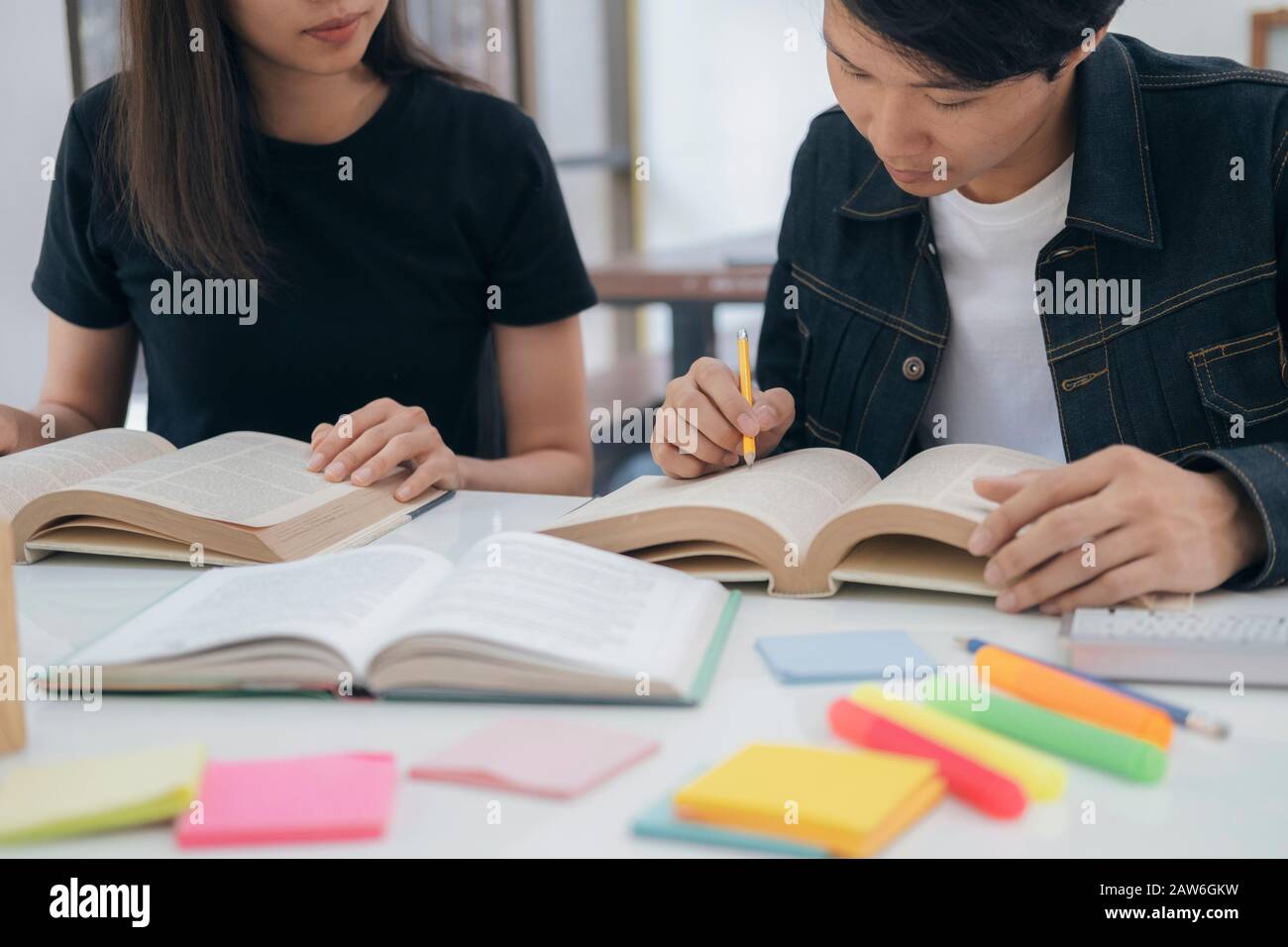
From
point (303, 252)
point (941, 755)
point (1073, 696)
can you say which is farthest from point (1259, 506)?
point (303, 252)

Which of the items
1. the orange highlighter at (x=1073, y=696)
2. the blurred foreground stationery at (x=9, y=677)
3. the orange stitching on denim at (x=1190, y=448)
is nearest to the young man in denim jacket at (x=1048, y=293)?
the orange stitching on denim at (x=1190, y=448)

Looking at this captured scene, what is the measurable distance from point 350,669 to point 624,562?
0.23m

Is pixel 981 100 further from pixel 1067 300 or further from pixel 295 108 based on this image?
pixel 295 108

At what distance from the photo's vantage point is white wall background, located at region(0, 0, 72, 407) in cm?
234

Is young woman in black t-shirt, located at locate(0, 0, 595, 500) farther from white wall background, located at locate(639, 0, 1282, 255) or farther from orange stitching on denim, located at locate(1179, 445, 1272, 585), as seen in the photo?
white wall background, located at locate(639, 0, 1282, 255)

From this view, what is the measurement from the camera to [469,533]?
1.15 meters

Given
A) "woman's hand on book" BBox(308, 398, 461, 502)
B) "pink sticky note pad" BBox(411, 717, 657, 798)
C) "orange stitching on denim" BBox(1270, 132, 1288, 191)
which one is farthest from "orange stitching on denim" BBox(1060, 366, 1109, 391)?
"pink sticky note pad" BBox(411, 717, 657, 798)

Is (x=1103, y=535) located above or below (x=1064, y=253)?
below

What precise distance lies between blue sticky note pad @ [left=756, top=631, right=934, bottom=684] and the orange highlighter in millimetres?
63

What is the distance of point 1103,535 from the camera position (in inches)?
33.6

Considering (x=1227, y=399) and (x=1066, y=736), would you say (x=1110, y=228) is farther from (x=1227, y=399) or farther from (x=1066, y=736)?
(x=1066, y=736)

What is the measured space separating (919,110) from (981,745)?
1.91 ft

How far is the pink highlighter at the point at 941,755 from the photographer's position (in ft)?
1.98

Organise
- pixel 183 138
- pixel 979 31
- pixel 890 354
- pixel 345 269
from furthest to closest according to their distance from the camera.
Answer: pixel 345 269 < pixel 183 138 < pixel 890 354 < pixel 979 31
